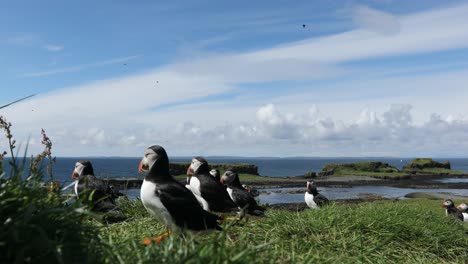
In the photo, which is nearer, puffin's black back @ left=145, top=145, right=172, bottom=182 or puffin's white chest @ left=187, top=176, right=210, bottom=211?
puffin's black back @ left=145, top=145, right=172, bottom=182

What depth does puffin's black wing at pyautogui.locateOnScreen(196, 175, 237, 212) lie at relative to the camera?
12055 millimetres

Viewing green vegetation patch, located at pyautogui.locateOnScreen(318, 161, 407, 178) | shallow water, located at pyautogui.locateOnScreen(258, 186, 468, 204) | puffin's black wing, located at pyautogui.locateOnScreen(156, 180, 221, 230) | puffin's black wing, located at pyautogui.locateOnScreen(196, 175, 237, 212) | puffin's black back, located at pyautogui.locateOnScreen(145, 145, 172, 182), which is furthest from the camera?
green vegetation patch, located at pyautogui.locateOnScreen(318, 161, 407, 178)

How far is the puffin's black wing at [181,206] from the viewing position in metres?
7.91

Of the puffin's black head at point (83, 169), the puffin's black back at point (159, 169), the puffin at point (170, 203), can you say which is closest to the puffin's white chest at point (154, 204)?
the puffin at point (170, 203)

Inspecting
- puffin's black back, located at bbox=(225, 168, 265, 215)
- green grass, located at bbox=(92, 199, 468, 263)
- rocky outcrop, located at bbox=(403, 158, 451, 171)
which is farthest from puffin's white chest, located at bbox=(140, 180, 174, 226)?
rocky outcrop, located at bbox=(403, 158, 451, 171)

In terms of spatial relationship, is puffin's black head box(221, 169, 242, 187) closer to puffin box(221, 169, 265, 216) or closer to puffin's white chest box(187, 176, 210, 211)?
puffin box(221, 169, 265, 216)

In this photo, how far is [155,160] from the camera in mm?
8359

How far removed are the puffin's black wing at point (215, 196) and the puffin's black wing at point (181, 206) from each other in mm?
3803

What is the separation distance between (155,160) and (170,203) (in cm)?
86

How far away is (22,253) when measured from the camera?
12.7 ft

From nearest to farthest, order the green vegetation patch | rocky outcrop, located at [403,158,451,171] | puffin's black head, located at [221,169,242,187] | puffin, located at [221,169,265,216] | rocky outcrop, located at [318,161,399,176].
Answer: puffin, located at [221,169,265,216]
puffin's black head, located at [221,169,242,187]
the green vegetation patch
rocky outcrop, located at [318,161,399,176]
rocky outcrop, located at [403,158,451,171]

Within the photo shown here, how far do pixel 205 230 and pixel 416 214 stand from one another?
656cm

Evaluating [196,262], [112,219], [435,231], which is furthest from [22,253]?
Answer: [435,231]

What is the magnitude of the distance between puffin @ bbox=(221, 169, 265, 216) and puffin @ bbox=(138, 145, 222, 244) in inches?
139
